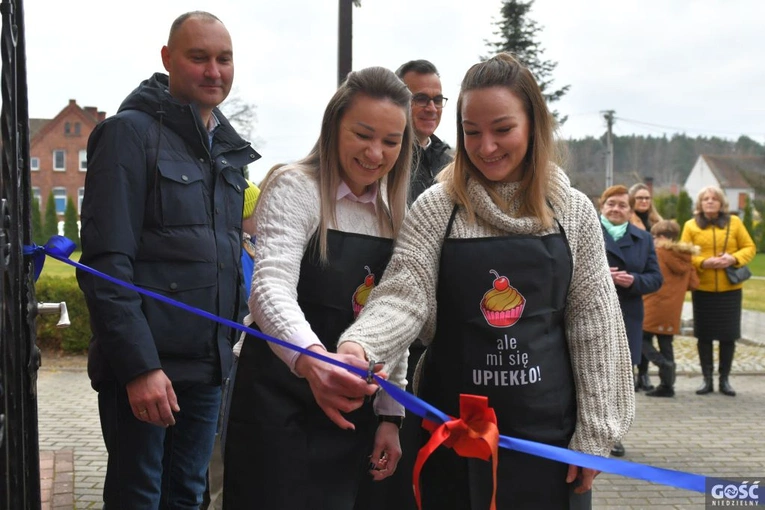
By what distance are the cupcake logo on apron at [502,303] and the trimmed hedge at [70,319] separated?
798cm

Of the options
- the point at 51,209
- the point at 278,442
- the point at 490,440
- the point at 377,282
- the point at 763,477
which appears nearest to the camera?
the point at 490,440

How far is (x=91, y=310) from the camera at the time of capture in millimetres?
2482

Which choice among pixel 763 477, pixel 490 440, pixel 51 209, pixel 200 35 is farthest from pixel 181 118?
pixel 51 209

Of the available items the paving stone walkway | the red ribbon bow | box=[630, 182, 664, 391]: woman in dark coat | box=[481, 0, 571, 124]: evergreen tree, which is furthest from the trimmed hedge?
box=[481, 0, 571, 124]: evergreen tree

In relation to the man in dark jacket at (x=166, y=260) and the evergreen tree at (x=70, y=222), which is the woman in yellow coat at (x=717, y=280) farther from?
the evergreen tree at (x=70, y=222)

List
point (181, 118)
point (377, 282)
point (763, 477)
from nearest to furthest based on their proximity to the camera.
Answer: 1. point (377, 282)
2. point (181, 118)
3. point (763, 477)

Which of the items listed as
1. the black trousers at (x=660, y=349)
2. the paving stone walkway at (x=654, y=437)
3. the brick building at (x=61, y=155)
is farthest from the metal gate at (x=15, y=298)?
the brick building at (x=61, y=155)

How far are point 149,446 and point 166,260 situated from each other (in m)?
0.63

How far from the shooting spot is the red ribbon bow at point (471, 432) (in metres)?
2.03

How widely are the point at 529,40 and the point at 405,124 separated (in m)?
27.1

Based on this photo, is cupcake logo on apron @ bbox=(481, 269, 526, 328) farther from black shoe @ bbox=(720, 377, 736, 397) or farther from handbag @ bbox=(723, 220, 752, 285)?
black shoe @ bbox=(720, 377, 736, 397)

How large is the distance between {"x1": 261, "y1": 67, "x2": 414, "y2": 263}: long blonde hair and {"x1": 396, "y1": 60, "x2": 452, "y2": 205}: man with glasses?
1.13 meters

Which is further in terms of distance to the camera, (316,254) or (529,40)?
(529,40)

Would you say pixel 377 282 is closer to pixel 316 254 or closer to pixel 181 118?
pixel 316 254
